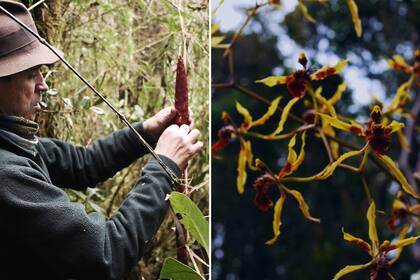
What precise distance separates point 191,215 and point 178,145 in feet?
0.41

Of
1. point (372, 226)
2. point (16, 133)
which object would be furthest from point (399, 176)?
point (16, 133)

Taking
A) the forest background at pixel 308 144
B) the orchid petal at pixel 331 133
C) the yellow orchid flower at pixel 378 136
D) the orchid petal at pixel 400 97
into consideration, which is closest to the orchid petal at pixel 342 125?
the yellow orchid flower at pixel 378 136

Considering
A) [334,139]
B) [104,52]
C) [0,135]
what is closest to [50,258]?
[0,135]

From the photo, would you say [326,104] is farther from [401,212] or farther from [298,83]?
[401,212]

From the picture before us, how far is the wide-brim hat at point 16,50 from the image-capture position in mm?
867

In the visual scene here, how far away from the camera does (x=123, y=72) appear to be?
1.28m

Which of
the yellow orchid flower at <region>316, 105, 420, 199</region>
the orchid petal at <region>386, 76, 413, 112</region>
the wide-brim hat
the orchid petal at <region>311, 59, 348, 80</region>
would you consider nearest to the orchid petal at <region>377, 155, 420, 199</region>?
the yellow orchid flower at <region>316, 105, 420, 199</region>

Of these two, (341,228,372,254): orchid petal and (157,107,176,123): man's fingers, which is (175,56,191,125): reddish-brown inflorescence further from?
(341,228,372,254): orchid petal

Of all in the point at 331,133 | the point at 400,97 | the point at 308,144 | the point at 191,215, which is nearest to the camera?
the point at 191,215

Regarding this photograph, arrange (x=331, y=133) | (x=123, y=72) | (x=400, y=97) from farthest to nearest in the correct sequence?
(x=123, y=72) → (x=400, y=97) → (x=331, y=133)

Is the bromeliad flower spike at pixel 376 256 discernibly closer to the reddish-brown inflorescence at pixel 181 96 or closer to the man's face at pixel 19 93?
the reddish-brown inflorescence at pixel 181 96

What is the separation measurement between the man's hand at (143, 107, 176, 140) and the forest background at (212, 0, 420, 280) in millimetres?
7256

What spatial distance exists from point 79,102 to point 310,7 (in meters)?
8.51

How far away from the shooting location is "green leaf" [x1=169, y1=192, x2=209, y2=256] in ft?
2.67
